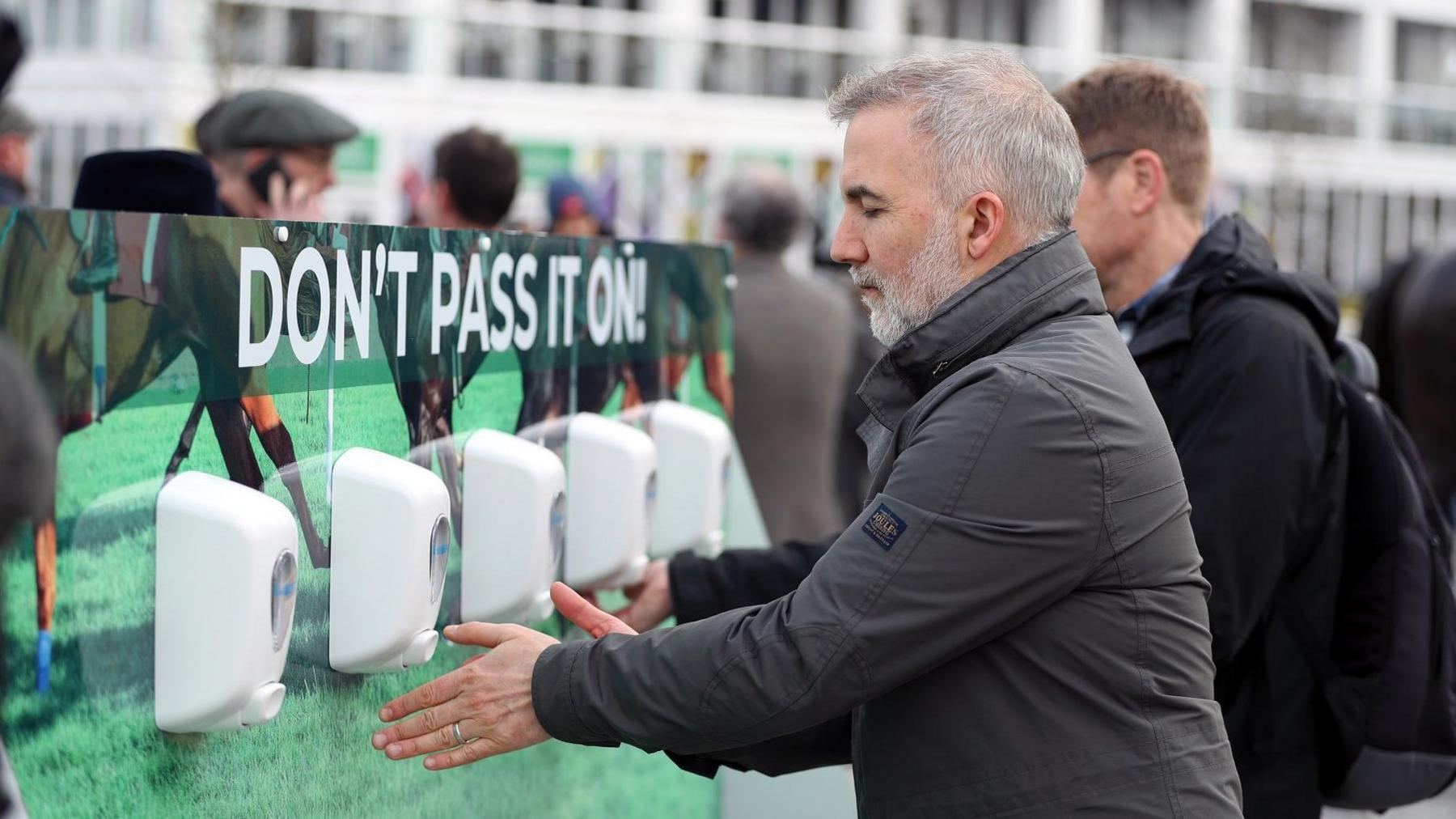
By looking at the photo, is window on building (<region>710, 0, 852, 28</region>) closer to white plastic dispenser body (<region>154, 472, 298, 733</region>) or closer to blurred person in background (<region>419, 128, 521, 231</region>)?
blurred person in background (<region>419, 128, 521, 231</region>)

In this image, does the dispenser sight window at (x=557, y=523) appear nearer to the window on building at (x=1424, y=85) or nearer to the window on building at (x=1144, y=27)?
the window on building at (x=1144, y=27)

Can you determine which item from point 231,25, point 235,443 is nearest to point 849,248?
point 235,443

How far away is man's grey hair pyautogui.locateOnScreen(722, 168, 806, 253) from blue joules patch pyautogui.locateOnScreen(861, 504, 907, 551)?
12.2 ft

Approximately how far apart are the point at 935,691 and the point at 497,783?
0.82m

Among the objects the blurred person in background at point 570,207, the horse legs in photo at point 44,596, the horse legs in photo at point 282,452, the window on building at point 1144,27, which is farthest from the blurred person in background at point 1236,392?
→ the window on building at point 1144,27

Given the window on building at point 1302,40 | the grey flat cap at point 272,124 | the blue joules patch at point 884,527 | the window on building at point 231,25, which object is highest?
the window on building at point 1302,40

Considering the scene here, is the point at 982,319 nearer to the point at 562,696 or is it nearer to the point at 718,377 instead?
the point at 562,696

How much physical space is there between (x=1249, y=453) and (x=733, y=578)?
855 mm

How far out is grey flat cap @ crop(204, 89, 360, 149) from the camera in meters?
4.11

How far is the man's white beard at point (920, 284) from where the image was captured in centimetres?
203

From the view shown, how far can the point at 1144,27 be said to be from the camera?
34375 mm

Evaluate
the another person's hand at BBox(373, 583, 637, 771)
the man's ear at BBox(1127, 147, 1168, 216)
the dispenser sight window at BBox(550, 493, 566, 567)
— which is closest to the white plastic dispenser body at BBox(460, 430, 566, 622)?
the dispenser sight window at BBox(550, 493, 566, 567)

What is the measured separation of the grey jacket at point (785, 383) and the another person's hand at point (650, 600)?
2459mm

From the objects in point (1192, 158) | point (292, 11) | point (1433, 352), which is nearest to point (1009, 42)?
point (292, 11)
